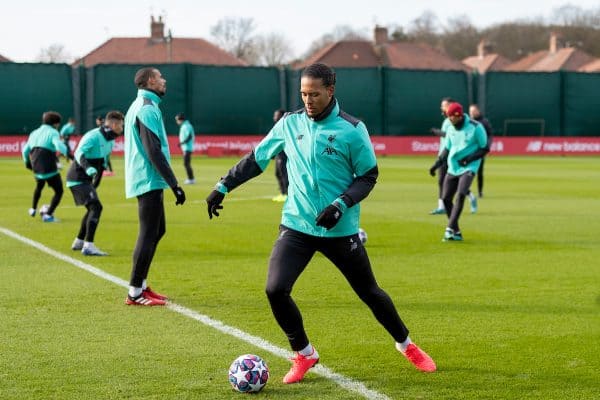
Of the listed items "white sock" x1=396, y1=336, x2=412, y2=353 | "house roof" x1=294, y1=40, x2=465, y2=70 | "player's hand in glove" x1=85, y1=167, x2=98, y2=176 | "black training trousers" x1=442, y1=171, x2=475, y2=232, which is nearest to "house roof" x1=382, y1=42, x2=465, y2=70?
"house roof" x1=294, y1=40, x2=465, y2=70

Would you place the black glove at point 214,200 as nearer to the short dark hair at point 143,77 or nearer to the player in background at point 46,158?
the short dark hair at point 143,77

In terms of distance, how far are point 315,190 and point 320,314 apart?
2.46 metres

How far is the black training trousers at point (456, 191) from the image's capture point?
13.6m

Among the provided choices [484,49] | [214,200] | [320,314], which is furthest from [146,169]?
[484,49]

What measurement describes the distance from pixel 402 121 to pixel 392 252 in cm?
3796

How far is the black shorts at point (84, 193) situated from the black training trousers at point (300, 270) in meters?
6.66

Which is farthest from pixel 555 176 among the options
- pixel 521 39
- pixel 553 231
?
pixel 521 39

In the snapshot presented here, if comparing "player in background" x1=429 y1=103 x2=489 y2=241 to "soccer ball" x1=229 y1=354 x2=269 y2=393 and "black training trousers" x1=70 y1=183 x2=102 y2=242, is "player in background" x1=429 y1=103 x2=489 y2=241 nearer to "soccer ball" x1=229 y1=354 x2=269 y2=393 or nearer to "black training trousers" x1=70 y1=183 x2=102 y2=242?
"black training trousers" x1=70 y1=183 x2=102 y2=242

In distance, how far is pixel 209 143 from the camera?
46.0 metres

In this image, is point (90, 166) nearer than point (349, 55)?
Yes

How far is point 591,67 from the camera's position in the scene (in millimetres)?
95875

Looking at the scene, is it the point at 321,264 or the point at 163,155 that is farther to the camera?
the point at 321,264

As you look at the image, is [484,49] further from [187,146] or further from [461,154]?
[461,154]

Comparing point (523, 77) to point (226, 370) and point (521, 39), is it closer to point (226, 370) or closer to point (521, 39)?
Answer: point (226, 370)
